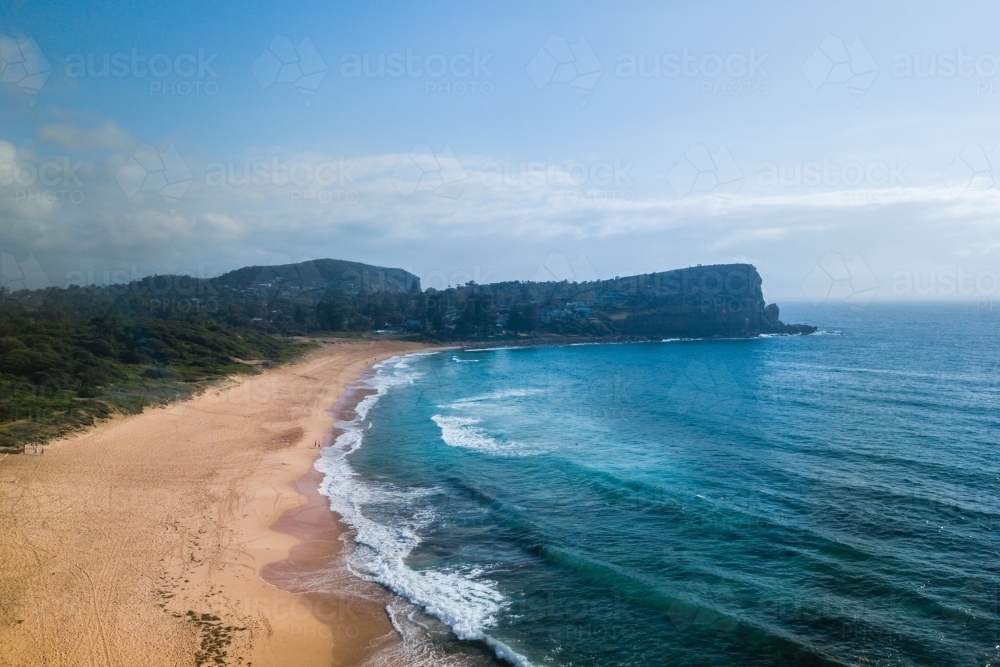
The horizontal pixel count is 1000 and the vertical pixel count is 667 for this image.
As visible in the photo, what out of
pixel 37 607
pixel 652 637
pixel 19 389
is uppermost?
pixel 19 389

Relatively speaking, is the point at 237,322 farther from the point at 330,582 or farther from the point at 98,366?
the point at 330,582

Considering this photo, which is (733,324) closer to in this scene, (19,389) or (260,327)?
(260,327)

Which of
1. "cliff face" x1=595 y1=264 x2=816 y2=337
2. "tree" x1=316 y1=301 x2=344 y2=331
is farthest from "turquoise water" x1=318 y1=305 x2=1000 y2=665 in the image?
"cliff face" x1=595 y1=264 x2=816 y2=337

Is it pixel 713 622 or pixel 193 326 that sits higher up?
pixel 193 326

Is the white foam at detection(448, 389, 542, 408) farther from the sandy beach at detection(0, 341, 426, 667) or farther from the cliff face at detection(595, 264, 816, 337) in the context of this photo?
the cliff face at detection(595, 264, 816, 337)

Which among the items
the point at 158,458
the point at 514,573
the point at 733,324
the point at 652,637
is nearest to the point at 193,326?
the point at 158,458

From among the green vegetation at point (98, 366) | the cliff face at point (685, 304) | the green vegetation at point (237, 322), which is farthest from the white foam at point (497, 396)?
the cliff face at point (685, 304)

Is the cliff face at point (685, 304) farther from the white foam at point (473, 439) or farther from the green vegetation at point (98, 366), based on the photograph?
the white foam at point (473, 439)
